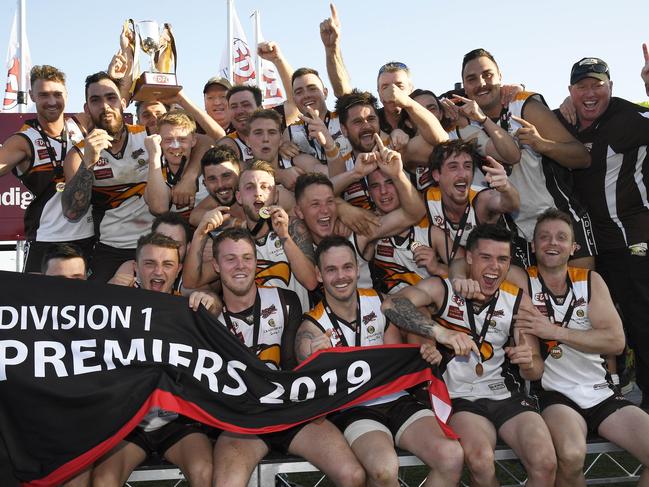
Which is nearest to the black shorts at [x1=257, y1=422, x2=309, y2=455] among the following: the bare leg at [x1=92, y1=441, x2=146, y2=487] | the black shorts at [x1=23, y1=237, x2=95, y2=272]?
the bare leg at [x1=92, y1=441, x2=146, y2=487]

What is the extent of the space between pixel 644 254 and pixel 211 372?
3.43 meters

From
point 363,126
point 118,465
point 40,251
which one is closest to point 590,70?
point 363,126

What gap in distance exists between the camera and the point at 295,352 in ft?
15.4

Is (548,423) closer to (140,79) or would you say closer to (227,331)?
(227,331)

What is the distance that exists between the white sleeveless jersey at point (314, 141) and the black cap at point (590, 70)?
1.97 meters

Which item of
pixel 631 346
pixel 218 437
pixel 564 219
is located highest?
pixel 564 219

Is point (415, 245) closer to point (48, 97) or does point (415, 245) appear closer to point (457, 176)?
point (457, 176)

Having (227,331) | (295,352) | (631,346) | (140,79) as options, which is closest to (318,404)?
(295,352)

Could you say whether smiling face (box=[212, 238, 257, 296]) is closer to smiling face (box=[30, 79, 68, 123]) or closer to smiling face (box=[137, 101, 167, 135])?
smiling face (box=[30, 79, 68, 123])

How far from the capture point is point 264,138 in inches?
239

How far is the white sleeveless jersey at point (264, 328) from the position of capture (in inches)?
184

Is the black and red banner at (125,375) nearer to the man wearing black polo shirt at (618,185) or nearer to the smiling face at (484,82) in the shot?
the man wearing black polo shirt at (618,185)

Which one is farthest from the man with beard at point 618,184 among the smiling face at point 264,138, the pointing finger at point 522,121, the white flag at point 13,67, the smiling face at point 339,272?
the white flag at point 13,67

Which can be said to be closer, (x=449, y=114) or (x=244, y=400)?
(x=244, y=400)
